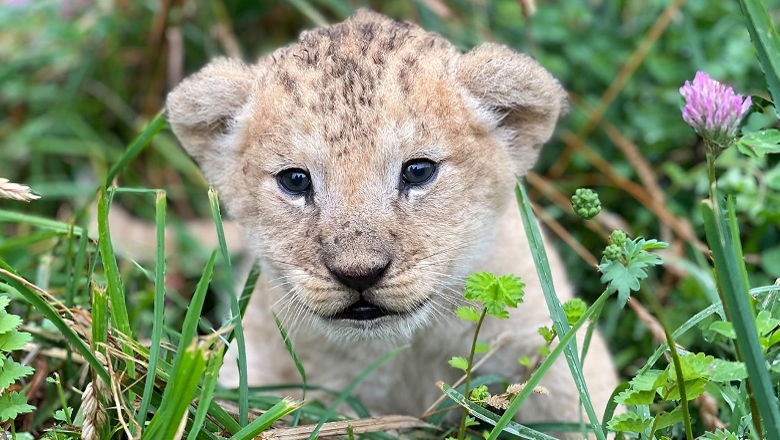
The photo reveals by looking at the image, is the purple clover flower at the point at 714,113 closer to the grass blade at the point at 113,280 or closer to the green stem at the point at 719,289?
the green stem at the point at 719,289

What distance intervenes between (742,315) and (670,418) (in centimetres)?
49

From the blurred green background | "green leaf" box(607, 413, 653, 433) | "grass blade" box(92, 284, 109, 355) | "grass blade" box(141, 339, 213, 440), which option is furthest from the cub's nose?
the blurred green background

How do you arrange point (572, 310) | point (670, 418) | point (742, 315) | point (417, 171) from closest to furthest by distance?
point (742, 315) → point (670, 418) → point (572, 310) → point (417, 171)

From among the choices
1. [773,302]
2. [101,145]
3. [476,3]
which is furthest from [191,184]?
[773,302]

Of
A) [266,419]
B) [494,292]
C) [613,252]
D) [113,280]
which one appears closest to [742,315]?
[613,252]

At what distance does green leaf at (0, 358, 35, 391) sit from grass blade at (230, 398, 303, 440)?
68 centimetres

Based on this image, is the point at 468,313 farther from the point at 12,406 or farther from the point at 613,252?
the point at 12,406

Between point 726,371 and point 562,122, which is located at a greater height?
point 562,122

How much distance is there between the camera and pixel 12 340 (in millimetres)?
2547

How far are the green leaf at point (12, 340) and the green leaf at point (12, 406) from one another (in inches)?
6.3

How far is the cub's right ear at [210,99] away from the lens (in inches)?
126

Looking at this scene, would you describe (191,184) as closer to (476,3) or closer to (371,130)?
(476,3)

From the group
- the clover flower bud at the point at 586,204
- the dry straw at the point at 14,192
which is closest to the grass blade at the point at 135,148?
the dry straw at the point at 14,192

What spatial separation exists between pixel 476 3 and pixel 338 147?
9.91ft
